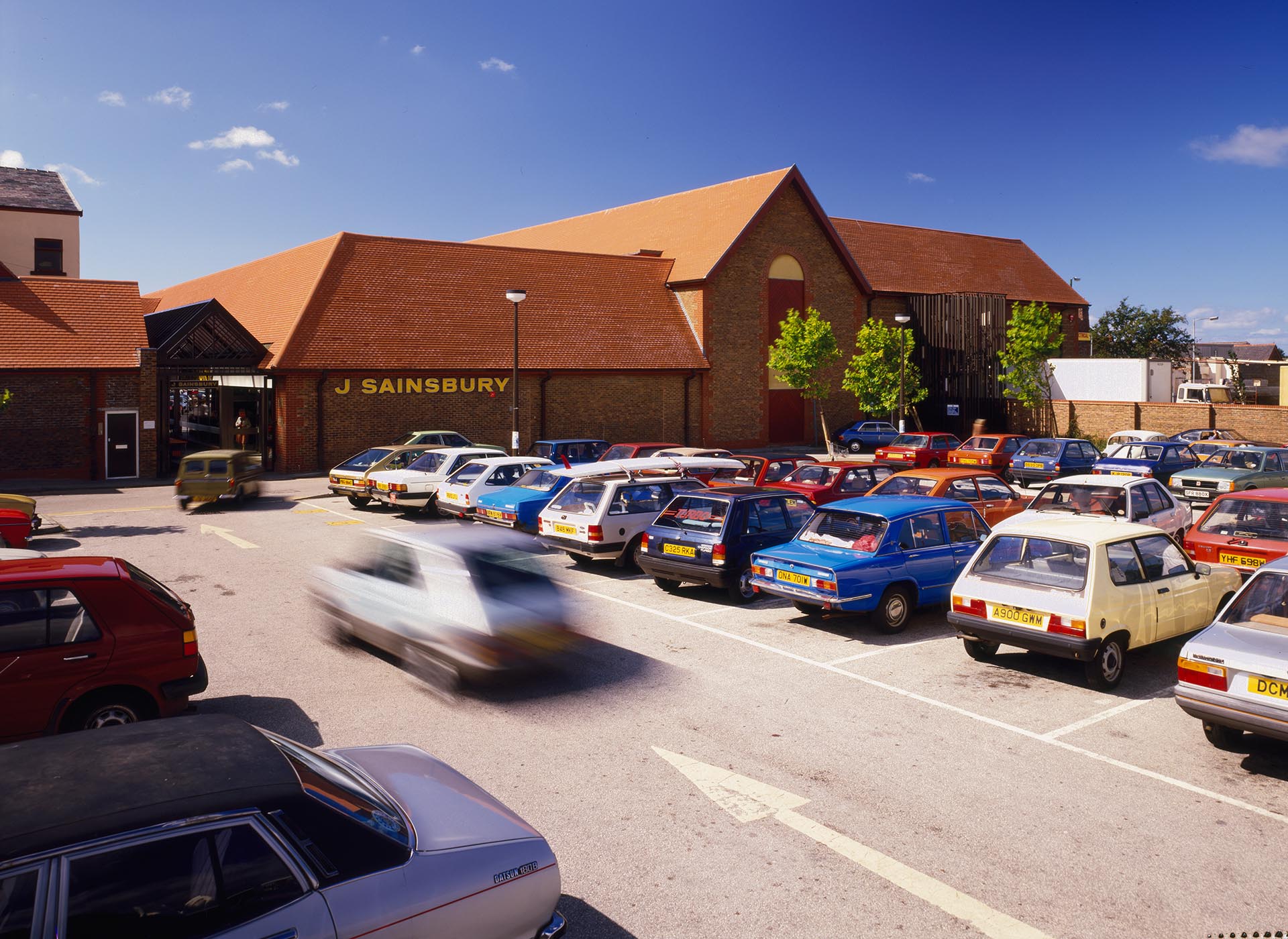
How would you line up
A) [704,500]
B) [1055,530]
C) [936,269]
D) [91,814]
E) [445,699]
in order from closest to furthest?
[91,814] → [445,699] → [1055,530] → [704,500] → [936,269]

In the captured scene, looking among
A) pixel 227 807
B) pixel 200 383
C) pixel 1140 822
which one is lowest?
pixel 1140 822

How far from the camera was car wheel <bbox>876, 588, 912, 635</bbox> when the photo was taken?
11.6 metres

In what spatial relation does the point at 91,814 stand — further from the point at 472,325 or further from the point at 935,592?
the point at 472,325

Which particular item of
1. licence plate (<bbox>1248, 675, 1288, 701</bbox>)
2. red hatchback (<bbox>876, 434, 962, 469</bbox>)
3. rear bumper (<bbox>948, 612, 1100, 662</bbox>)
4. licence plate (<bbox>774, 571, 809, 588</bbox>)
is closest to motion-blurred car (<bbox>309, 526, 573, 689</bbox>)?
licence plate (<bbox>774, 571, 809, 588</bbox>)

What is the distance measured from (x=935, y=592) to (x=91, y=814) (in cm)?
1030

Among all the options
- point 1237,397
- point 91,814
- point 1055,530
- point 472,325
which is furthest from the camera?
point 1237,397

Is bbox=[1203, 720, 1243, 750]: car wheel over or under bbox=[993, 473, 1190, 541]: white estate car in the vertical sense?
under

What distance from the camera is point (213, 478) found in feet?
75.7

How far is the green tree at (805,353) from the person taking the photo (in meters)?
38.4

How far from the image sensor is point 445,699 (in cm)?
905

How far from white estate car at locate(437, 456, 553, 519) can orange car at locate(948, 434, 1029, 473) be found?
14.7 meters

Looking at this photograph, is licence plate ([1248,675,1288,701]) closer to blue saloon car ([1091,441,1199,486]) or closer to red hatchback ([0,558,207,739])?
red hatchback ([0,558,207,739])

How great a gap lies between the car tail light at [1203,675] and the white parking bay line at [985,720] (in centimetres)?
74

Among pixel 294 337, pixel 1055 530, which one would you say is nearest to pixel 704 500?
pixel 1055 530
